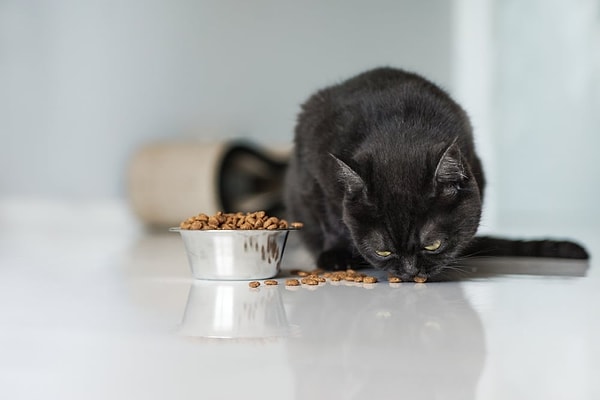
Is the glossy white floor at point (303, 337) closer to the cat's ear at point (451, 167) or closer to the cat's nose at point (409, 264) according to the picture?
the cat's nose at point (409, 264)

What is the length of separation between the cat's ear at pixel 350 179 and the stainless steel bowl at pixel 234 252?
0.28 metres

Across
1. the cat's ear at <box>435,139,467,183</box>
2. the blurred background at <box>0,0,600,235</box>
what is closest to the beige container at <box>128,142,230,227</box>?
the blurred background at <box>0,0,600,235</box>

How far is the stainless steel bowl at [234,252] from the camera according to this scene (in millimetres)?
1895

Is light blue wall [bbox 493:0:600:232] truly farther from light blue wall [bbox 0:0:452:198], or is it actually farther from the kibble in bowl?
the kibble in bowl

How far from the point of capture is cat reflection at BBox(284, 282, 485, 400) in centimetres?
99

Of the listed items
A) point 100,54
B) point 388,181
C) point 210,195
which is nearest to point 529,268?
point 388,181

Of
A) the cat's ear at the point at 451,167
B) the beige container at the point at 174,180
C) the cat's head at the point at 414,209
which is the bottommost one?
the beige container at the point at 174,180

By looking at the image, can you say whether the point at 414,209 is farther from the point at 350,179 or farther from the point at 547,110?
the point at 547,110

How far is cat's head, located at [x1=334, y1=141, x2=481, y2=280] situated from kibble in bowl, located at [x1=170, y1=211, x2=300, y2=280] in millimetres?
263

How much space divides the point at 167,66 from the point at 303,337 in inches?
138

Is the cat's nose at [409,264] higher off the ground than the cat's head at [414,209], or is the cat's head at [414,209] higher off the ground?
the cat's head at [414,209]

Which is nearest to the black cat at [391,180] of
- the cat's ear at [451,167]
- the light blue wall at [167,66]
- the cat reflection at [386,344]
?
the cat's ear at [451,167]

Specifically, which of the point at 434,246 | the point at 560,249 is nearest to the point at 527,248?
the point at 560,249

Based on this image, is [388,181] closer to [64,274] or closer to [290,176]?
[290,176]
